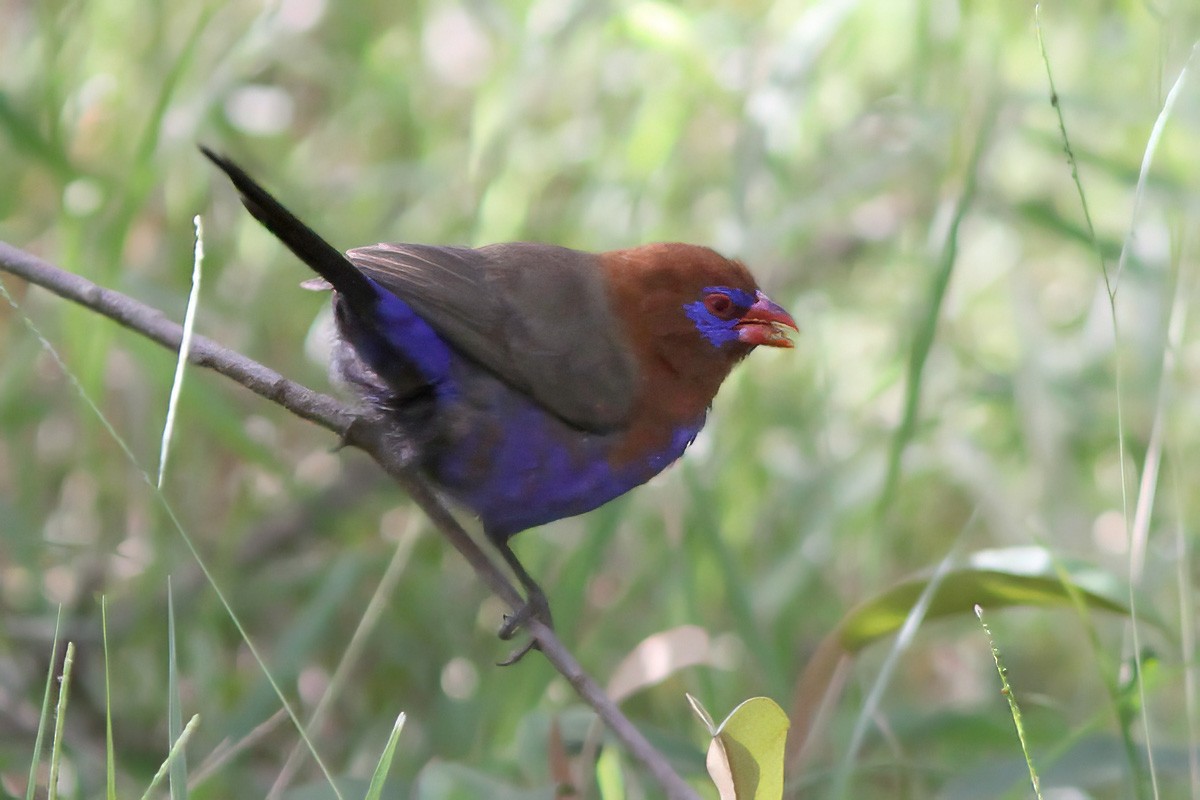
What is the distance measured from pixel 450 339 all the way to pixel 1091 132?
285cm

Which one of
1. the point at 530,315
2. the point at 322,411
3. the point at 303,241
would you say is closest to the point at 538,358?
the point at 530,315

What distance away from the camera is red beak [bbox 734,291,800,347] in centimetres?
305

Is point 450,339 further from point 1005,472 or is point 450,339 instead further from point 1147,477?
point 1005,472

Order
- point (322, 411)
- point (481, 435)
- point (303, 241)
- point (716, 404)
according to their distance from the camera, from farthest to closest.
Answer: point (716, 404) < point (481, 435) < point (322, 411) < point (303, 241)

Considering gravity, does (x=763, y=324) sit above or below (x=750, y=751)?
above

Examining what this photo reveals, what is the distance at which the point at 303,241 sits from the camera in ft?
7.41

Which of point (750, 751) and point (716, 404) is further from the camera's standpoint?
point (716, 404)

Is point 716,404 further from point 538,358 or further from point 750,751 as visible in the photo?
point 750,751

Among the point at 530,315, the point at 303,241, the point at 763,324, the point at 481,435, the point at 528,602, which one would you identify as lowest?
the point at 528,602

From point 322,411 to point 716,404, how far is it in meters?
1.76

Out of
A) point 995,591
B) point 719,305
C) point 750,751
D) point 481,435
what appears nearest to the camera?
point 750,751

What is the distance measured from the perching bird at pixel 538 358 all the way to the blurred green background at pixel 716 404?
277mm

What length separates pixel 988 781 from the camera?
8.25ft

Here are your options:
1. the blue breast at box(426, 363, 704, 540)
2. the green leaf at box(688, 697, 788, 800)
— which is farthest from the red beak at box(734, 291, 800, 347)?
the green leaf at box(688, 697, 788, 800)
